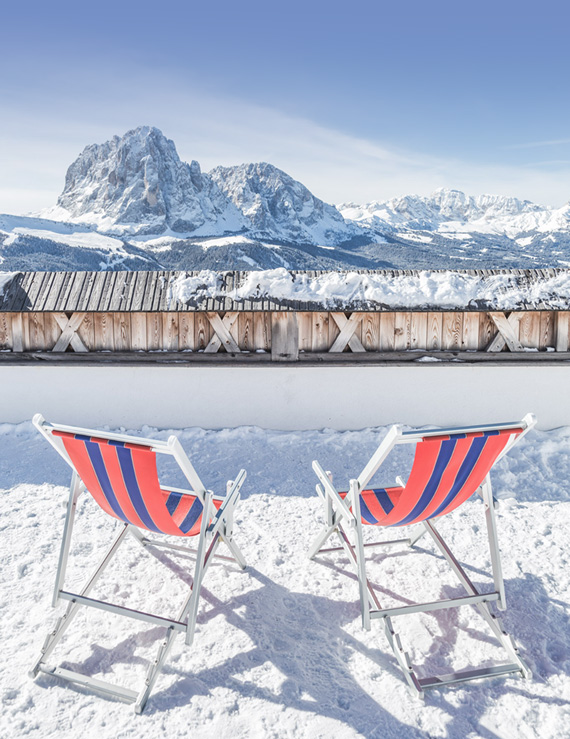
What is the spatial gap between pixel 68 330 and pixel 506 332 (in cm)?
450

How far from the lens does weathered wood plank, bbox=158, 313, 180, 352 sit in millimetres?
4961

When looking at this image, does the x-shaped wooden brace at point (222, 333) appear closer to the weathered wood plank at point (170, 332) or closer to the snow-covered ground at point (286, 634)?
the weathered wood plank at point (170, 332)

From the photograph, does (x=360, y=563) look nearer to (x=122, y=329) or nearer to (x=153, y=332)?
(x=153, y=332)

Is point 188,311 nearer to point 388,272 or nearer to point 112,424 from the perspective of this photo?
point 112,424

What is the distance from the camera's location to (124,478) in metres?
2.15

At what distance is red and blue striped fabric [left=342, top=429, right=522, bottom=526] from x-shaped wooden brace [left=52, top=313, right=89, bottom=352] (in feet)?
12.3

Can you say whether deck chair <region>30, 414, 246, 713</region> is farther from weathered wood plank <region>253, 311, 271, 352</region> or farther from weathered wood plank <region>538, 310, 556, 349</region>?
weathered wood plank <region>538, 310, 556, 349</region>

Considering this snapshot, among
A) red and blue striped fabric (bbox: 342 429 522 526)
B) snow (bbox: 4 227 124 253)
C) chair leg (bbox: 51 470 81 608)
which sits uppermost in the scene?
snow (bbox: 4 227 124 253)

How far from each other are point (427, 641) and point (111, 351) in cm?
394

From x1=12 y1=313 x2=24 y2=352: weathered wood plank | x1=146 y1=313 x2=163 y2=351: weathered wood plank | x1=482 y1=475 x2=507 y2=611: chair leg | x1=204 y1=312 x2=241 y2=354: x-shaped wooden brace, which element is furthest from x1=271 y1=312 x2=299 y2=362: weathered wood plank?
x1=482 y1=475 x2=507 y2=611: chair leg

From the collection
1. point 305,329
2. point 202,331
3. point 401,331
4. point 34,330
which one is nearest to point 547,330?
point 401,331

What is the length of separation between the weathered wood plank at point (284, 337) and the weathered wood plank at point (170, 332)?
998 millimetres

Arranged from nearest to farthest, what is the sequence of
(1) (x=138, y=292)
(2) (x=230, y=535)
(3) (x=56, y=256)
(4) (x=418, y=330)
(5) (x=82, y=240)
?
(2) (x=230, y=535) < (1) (x=138, y=292) < (4) (x=418, y=330) < (3) (x=56, y=256) < (5) (x=82, y=240)

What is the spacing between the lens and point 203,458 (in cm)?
446
